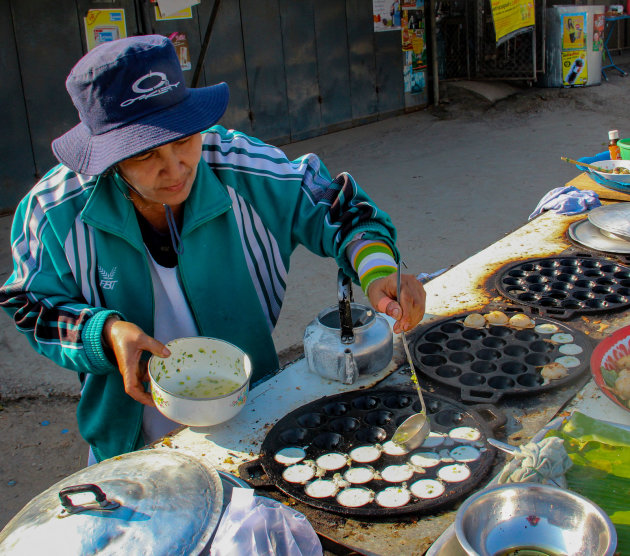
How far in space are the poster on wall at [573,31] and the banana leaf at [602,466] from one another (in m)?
8.90

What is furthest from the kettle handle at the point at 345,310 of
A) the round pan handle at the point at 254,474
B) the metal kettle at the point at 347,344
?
the round pan handle at the point at 254,474

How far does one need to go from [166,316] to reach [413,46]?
8.57 m

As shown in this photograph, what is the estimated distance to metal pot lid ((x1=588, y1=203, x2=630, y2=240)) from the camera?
233cm

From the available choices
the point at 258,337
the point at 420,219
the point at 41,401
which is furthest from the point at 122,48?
the point at 420,219

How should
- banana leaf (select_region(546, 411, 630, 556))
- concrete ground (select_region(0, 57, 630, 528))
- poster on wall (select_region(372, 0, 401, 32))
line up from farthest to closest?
1. poster on wall (select_region(372, 0, 401, 32))
2. concrete ground (select_region(0, 57, 630, 528))
3. banana leaf (select_region(546, 411, 630, 556))

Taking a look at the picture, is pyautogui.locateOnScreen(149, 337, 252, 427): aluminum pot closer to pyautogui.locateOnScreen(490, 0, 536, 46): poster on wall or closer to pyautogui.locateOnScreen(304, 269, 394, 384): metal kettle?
pyautogui.locateOnScreen(304, 269, 394, 384): metal kettle

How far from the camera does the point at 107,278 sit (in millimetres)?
1696

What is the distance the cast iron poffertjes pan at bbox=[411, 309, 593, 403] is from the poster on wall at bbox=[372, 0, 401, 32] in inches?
305

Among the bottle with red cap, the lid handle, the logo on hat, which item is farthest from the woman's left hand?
the bottle with red cap

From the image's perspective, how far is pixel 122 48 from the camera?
1.42 metres

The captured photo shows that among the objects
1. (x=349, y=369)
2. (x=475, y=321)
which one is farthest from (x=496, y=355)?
(x=349, y=369)

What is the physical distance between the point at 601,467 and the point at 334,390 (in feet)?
2.11

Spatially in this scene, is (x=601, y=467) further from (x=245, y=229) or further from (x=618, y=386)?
(x=245, y=229)

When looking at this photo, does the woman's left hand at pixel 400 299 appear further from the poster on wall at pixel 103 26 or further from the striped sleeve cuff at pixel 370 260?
the poster on wall at pixel 103 26
